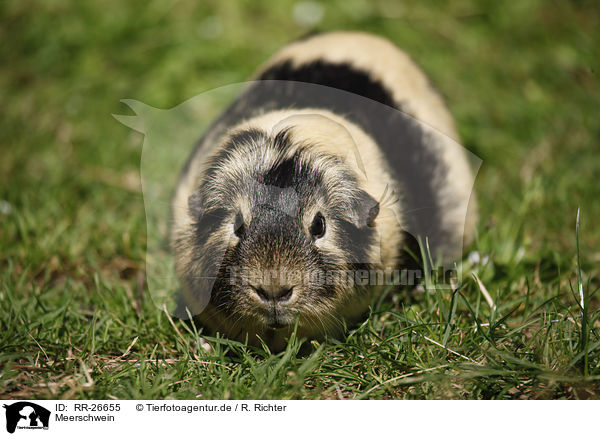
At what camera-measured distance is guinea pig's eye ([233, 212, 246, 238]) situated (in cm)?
278

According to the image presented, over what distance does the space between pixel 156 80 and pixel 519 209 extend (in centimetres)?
423

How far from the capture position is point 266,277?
2645mm

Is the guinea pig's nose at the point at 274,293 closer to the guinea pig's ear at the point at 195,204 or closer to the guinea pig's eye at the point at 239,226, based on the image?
the guinea pig's eye at the point at 239,226

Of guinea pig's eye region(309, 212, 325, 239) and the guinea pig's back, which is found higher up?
the guinea pig's back

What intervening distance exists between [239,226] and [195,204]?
399mm

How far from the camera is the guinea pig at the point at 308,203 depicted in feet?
8.94

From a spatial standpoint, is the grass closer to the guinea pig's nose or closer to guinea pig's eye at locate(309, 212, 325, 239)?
the guinea pig's nose

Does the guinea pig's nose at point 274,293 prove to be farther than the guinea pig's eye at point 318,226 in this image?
No

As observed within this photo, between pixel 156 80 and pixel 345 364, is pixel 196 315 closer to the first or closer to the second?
pixel 345 364
